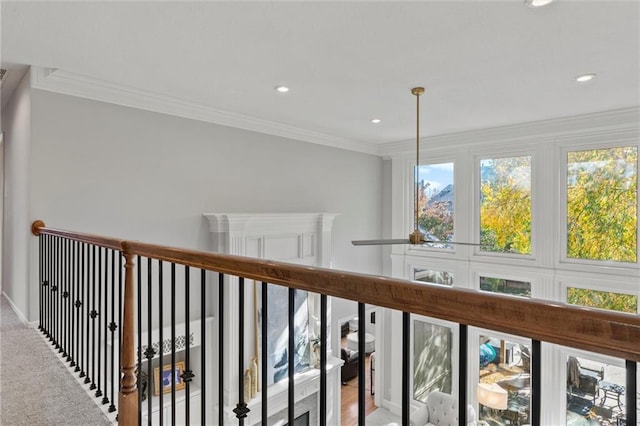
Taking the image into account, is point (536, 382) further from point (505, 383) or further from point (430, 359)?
point (430, 359)

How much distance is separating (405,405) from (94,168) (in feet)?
11.1

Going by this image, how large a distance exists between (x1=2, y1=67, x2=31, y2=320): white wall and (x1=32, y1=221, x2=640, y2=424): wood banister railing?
2.89m

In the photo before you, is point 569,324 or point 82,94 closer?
point 569,324

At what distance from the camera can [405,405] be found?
2.77ft

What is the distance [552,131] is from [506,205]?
1108mm

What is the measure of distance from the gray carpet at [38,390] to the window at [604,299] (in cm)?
474

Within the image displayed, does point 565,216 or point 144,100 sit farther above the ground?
point 144,100

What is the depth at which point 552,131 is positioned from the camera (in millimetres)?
4664

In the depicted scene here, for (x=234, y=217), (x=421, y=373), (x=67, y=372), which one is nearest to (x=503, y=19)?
(x=234, y=217)

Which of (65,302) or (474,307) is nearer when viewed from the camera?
(474,307)

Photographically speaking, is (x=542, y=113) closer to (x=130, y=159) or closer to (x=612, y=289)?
(x=612, y=289)

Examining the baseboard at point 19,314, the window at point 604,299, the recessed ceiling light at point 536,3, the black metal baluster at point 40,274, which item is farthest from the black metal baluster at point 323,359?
the window at point 604,299

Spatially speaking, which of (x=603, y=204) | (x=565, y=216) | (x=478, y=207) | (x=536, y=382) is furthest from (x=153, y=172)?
(x=603, y=204)

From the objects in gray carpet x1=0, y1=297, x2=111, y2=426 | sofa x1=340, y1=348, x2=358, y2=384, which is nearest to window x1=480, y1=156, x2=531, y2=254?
sofa x1=340, y1=348, x2=358, y2=384
